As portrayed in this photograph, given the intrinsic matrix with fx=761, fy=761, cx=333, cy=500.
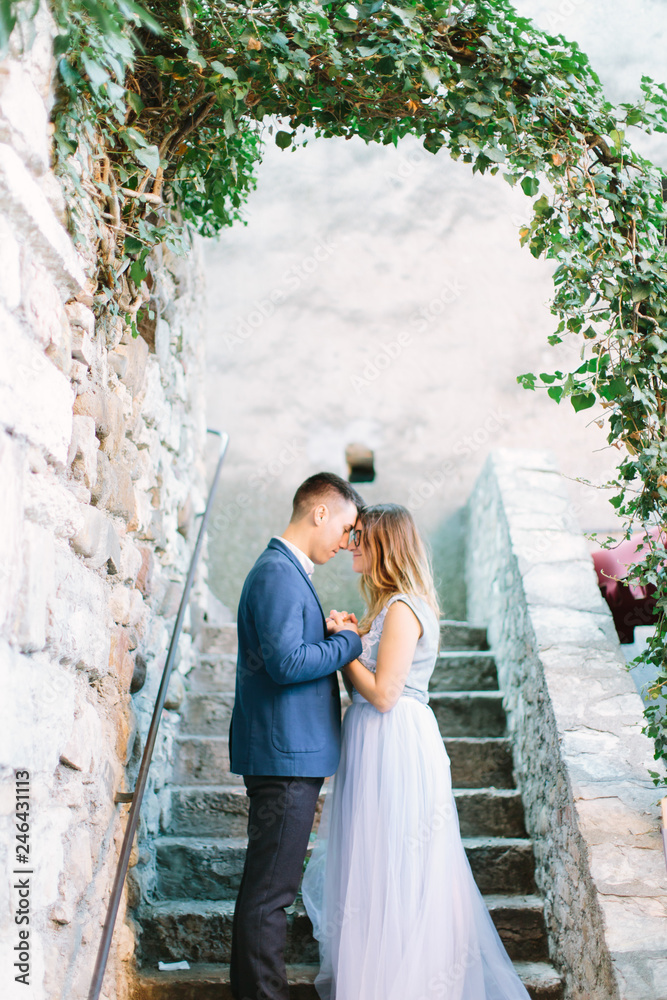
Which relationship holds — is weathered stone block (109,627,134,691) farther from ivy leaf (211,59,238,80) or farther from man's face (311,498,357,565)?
ivy leaf (211,59,238,80)

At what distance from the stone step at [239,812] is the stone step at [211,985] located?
0.48 m

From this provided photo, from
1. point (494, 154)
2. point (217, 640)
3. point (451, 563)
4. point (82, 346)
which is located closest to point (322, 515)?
point (82, 346)

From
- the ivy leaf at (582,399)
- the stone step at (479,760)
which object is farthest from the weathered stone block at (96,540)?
the stone step at (479,760)

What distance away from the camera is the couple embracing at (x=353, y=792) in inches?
73.7

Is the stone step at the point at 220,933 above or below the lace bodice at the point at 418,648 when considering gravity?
below

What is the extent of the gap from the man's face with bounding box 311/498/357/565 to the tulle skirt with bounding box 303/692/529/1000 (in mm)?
439

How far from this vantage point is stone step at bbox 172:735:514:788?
2.72 meters

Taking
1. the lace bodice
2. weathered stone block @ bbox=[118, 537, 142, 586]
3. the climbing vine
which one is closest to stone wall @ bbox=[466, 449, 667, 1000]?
the climbing vine

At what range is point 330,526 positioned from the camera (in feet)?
7.32

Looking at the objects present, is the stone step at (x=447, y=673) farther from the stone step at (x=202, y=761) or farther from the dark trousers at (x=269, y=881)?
the dark trousers at (x=269, y=881)

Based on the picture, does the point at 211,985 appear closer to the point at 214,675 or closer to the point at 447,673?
the point at 214,675

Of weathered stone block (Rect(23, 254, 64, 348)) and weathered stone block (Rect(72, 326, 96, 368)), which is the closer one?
weathered stone block (Rect(23, 254, 64, 348))

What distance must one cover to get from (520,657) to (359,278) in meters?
3.50

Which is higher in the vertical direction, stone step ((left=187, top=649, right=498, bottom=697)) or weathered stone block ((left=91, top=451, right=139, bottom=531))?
weathered stone block ((left=91, top=451, right=139, bottom=531))
